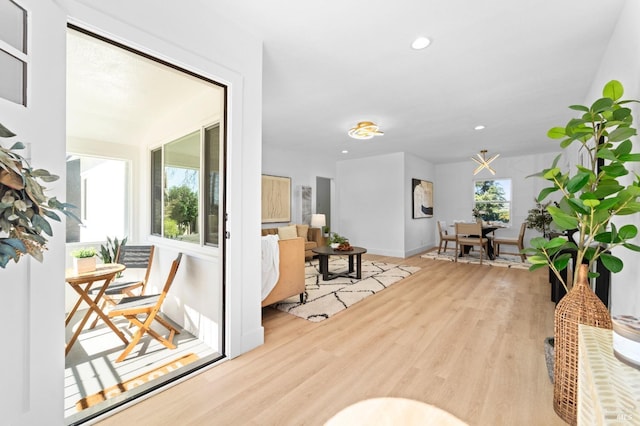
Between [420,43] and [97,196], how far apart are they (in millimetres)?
4556

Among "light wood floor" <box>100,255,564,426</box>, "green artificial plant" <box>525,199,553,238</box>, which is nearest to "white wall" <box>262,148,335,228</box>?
"light wood floor" <box>100,255,564,426</box>

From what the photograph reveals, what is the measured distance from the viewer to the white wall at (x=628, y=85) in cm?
174

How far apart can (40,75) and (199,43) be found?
3.23 ft

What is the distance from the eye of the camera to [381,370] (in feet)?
6.66

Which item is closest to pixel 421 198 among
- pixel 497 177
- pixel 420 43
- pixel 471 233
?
pixel 471 233

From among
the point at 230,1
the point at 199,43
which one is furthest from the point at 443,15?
the point at 199,43

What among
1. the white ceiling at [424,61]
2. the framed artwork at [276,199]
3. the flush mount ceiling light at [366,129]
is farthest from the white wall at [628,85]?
the framed artwork at [276,199]

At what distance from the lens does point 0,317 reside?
1.14 meters

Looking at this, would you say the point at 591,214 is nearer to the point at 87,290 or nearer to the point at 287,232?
the point at 87,290

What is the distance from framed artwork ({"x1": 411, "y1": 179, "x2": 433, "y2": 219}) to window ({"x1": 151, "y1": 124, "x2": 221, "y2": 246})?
5.53 metres

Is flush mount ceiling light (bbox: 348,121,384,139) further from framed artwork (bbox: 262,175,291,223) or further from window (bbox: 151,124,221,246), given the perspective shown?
framed artwork (bbox: 262,175,291,223)

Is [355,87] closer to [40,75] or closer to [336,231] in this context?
[40,75]

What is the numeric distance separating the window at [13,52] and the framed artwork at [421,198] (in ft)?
22.8

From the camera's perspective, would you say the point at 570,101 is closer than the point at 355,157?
Yes
